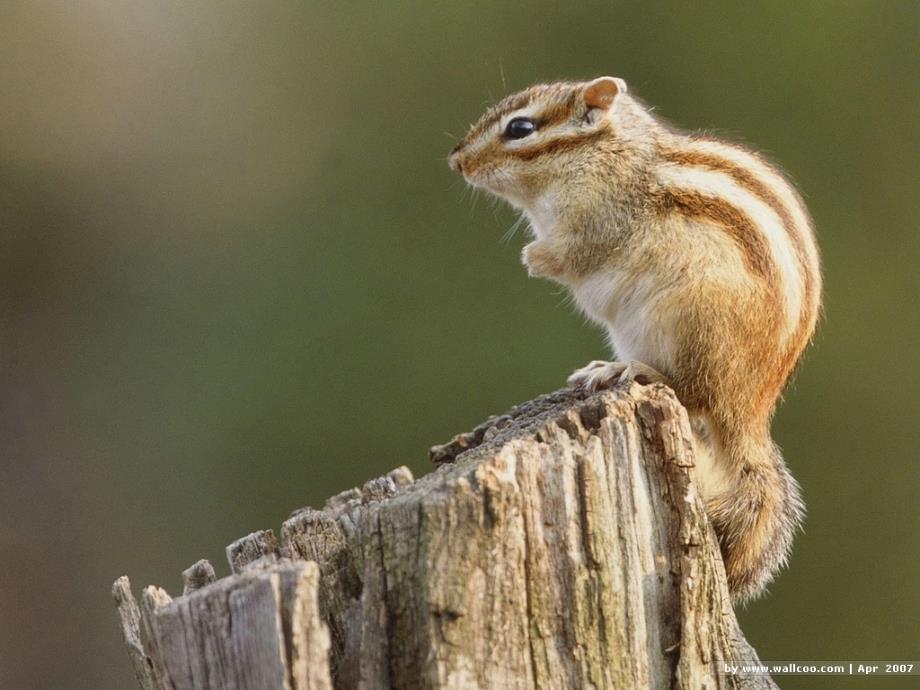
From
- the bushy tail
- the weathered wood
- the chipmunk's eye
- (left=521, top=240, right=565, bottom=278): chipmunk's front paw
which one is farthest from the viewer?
the chipmunk's eye

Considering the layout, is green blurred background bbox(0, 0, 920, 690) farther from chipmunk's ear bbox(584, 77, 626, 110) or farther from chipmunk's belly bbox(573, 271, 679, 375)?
chipmunk's belly bbox(573, 271, 679, 375)

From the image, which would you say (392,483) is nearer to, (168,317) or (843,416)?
(843,416)

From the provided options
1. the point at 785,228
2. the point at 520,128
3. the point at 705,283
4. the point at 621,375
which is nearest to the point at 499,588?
the point at 621,375

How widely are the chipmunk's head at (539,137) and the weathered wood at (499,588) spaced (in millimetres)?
1468

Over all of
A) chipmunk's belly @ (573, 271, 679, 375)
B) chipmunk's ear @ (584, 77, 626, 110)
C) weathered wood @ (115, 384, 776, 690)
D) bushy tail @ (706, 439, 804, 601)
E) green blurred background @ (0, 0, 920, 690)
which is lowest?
weathered wood @ (115, 384, 776, 690)

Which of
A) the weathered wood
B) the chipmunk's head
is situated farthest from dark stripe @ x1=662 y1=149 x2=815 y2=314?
the weathered wood

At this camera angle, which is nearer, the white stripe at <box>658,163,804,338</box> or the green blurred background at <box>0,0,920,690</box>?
the white stripe at <box>658,163,804,338</box>

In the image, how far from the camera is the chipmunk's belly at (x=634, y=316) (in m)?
3.85

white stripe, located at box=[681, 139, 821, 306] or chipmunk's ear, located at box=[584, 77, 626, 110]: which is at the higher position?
chipmunk's ear, located at box=[584, 77, 626, 110]

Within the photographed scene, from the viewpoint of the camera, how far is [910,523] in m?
8.58

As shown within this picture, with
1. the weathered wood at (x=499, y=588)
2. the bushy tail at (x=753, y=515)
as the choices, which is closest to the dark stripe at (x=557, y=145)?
the bushy tail at (x=753, y=515)

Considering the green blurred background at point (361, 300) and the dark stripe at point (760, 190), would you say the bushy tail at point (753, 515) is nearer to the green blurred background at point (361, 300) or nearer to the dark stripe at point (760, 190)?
the dark stripe at point (760, 190)

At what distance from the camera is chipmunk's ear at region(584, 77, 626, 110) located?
446 centimetres

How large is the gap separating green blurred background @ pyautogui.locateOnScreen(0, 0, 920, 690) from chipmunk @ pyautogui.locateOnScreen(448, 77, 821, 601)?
183 inches
